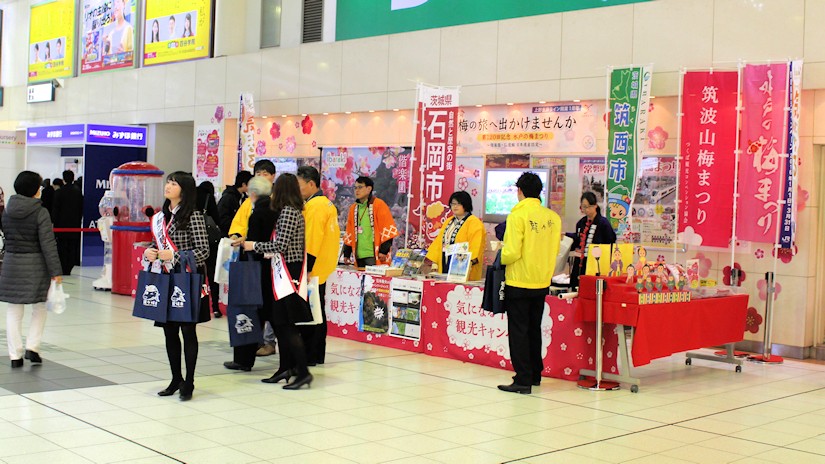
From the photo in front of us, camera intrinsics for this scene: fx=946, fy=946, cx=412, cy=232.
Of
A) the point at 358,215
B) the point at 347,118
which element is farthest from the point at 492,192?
the point at 347,118

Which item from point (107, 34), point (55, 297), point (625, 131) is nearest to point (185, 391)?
point (55, 297)

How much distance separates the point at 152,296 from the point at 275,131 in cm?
777

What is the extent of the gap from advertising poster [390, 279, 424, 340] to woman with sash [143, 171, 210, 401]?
2.49m

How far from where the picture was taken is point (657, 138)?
9.37 meters

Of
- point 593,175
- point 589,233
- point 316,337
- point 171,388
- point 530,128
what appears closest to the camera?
point 171,388

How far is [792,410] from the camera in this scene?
257 inches

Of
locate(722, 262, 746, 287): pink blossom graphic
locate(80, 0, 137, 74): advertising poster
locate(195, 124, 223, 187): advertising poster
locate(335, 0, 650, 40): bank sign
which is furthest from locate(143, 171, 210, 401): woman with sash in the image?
locate(80, 0, 137, 74): advertising poster

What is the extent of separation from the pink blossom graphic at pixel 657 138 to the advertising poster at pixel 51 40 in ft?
42.4

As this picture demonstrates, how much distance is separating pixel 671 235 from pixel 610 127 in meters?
1.27

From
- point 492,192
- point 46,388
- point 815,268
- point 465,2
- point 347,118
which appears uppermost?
point 465,2

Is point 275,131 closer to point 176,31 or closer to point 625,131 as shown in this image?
point 176,31

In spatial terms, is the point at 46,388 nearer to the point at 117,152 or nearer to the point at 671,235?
the point at 671,235

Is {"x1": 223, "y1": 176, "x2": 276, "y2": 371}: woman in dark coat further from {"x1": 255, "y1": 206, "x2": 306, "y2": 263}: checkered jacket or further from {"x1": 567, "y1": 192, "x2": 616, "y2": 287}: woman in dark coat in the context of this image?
{"x1": 567, "y1": 192, "x2": 616, "y2": 287}: woman in dark coat

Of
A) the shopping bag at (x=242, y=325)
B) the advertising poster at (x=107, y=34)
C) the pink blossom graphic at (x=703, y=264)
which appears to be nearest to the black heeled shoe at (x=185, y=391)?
the shopping bag at (x=242, y=325)
